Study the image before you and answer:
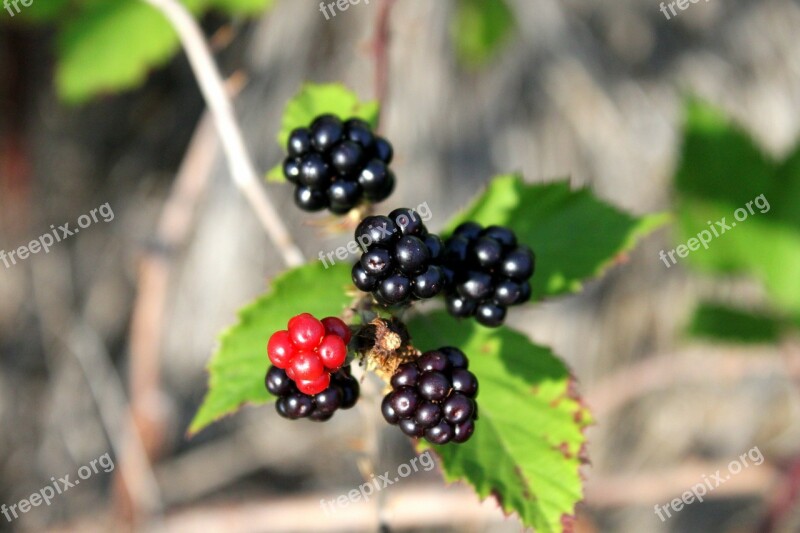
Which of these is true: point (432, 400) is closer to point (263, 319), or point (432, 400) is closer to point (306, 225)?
point (263, 319)

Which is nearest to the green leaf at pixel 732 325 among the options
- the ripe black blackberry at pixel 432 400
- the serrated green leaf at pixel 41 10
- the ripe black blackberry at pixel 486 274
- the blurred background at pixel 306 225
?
the blurred background at pixel 306 225

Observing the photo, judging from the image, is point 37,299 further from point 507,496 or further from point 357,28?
point 507,496

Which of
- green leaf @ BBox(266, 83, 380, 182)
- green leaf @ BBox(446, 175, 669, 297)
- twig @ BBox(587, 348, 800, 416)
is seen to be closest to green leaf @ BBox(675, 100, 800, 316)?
twig @ BBox(587, 348, 800, 416)

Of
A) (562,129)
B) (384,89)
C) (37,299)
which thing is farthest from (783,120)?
(37,299)

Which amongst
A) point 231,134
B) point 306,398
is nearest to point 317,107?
point 231,134

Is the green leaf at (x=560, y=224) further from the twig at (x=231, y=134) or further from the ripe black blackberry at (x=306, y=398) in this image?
the ripe black blackberry at (x=306, y=398)

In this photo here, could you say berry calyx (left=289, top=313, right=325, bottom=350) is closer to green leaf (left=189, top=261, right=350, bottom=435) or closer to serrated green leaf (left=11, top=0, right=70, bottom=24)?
green leaf (left=189, top=261, right=350, bottom=435)
